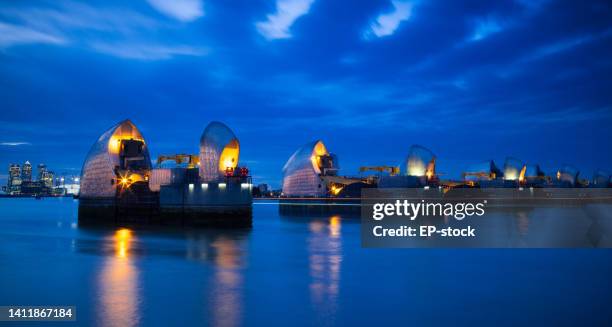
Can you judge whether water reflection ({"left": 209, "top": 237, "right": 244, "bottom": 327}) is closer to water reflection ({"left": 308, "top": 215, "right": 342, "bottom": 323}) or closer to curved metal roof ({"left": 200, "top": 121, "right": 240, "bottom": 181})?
water reflection ({"left": 308, "top": 215, "right": 342, "bottom": 323})

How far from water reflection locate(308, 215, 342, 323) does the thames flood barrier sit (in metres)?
8.05

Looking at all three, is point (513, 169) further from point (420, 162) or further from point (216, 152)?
point (216, 152)

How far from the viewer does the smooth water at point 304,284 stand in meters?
15.5

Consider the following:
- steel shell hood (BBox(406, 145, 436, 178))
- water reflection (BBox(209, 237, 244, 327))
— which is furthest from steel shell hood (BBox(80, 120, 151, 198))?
steel shell hood (BBox(406, 145, 436, 178))

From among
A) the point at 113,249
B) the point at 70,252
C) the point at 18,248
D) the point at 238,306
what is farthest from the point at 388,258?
the point at 18,248

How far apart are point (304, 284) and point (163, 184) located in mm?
31721

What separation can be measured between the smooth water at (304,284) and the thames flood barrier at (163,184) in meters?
10.2

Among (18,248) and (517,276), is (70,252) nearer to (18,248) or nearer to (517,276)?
(18,248)

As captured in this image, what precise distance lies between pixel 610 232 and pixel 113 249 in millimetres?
38320

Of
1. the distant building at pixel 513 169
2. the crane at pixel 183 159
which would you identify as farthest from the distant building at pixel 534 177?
the crane at pixel 183 159

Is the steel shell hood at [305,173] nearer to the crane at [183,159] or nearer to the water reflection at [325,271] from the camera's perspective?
the crane at [183,159]

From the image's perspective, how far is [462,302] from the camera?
17.3 metres

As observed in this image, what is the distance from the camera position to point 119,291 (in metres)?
18.6

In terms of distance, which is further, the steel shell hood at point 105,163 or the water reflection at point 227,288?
the steel shell hood at point 105,163
